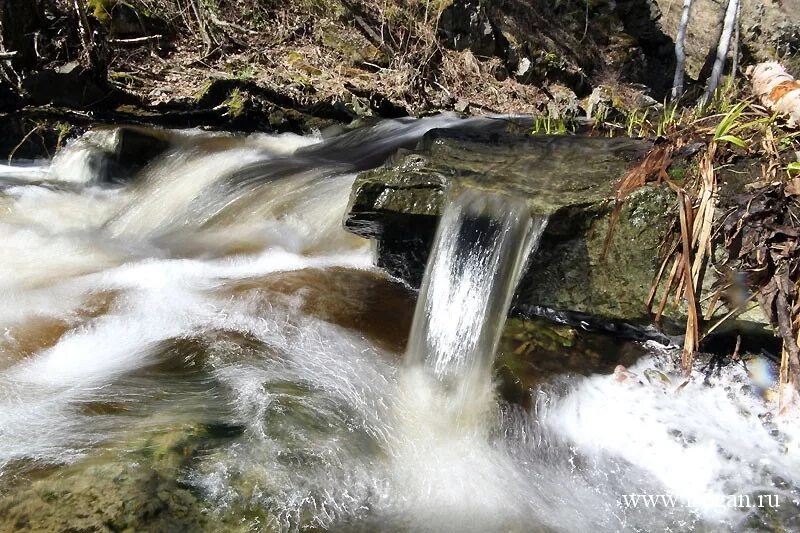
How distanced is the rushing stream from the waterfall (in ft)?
0.05

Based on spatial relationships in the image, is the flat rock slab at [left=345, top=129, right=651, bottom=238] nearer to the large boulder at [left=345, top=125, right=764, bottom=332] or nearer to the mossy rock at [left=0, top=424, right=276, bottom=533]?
the large boulder at [left=345, top=125, right=764, bottom=332]

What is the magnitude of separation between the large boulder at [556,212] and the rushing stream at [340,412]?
9.0 inches

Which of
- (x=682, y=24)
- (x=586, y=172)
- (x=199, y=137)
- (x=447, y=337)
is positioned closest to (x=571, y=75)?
(x=682, y=24)

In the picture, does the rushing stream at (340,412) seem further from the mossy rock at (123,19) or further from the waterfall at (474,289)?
the mossy rock at (123,19)

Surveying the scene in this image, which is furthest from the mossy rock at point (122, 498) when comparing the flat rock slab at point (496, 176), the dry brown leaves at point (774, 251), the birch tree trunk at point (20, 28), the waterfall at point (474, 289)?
the birch tree trunk at point (20, 28)

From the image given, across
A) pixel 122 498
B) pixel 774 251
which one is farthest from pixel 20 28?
pixel 774 251

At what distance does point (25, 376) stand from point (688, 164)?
4433mm

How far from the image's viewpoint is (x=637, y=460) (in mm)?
2754

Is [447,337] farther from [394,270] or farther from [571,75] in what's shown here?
[571,75]

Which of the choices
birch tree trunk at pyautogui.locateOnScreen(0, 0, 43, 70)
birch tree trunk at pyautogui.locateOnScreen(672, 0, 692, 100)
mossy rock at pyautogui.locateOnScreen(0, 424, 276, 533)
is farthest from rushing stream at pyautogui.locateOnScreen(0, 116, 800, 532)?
birch tree trunk at pyautogui.locateOnScreen(672, 0, 692, 100)

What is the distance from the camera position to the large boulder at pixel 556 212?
10.8 feet

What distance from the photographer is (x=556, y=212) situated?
3305 millimetres

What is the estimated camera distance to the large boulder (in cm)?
328

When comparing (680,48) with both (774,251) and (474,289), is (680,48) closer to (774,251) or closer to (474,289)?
(774,251)
